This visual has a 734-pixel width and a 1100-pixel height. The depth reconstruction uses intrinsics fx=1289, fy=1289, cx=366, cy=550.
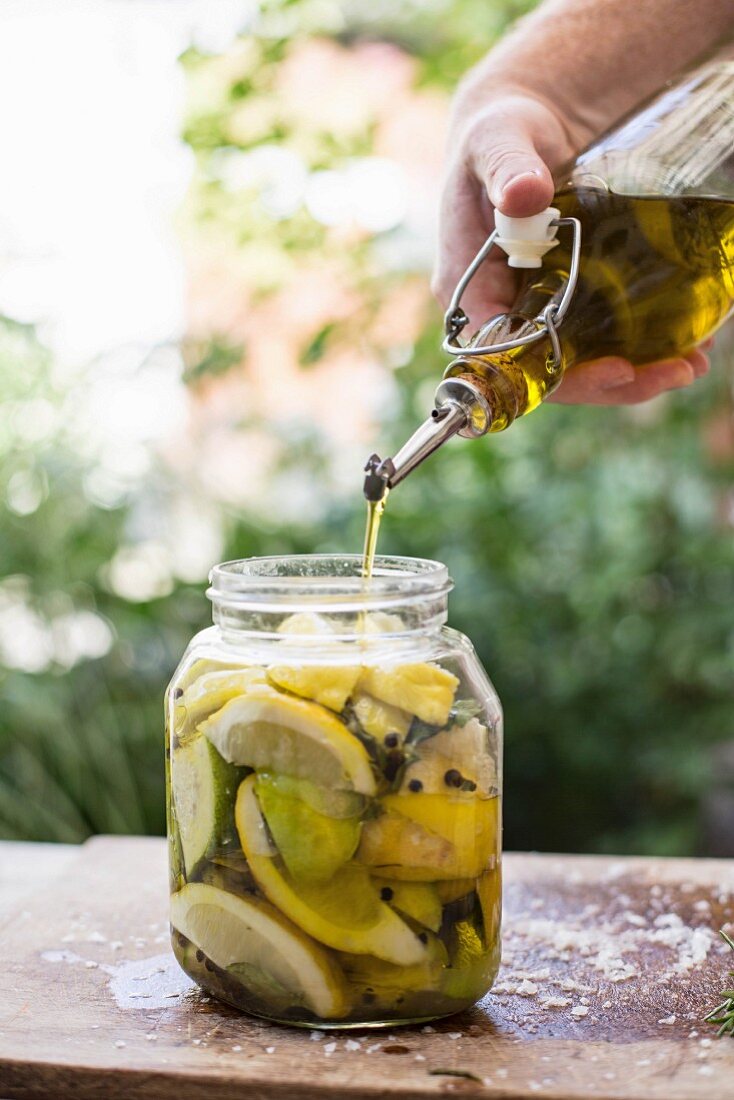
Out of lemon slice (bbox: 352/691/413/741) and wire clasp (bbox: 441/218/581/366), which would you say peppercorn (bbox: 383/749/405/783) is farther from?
wire clasp (bbox: 441/218/581/366)

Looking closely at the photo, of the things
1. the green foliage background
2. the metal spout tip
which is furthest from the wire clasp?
the green foliage background

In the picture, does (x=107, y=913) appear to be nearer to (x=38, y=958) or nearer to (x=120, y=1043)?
(x=38, y=958)

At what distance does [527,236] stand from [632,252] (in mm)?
118

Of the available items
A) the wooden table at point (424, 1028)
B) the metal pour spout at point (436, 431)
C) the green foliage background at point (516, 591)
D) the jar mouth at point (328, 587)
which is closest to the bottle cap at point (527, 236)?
the metal pour spout at point (436, 431)

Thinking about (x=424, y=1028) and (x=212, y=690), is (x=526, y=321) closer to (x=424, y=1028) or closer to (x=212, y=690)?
(x=212, y=690)

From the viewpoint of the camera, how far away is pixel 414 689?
0.94 meters

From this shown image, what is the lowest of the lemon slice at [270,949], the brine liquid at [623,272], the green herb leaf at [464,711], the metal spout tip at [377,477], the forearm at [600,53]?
the lemon slice at [270,949]

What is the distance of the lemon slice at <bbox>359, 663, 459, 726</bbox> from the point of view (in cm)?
93

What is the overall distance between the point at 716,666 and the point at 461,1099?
5.11 feet

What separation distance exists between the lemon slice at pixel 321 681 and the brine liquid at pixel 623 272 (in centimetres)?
28

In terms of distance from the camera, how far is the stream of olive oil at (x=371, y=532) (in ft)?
3.27

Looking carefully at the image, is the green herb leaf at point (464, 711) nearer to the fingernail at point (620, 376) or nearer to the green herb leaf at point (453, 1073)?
the green herb leaf at point (453, 1073)

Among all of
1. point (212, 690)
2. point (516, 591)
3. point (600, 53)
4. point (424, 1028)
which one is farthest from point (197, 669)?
point (516, 591)

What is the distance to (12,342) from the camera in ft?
8.08
